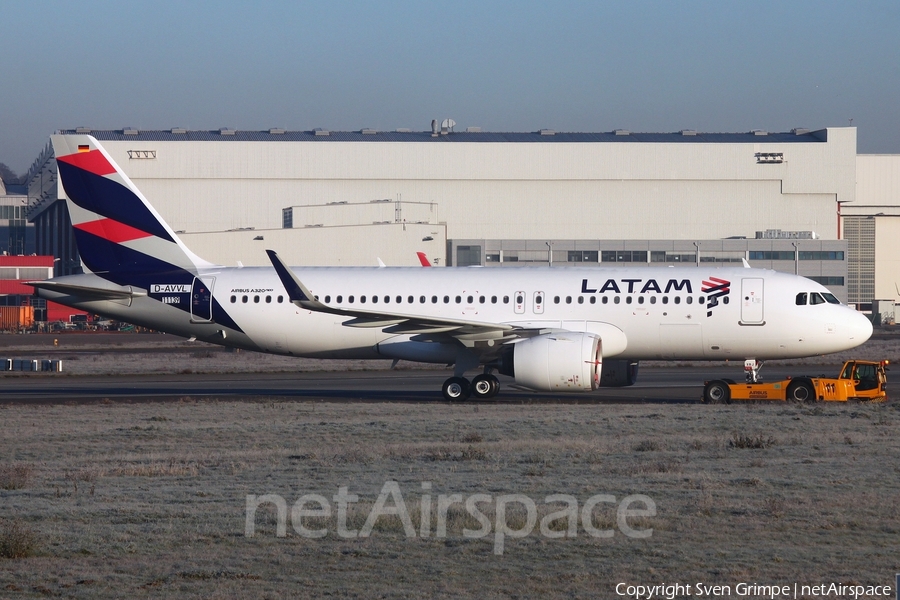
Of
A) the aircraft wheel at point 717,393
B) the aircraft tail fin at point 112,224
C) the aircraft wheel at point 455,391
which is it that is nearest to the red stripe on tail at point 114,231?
the aircraft tail fin at point 112,224

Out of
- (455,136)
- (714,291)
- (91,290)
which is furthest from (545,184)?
(91,290)

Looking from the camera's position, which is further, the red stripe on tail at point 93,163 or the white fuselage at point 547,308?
the red stripe on tail at point 93,163

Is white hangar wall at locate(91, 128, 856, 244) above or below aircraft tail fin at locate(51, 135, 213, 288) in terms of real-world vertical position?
above

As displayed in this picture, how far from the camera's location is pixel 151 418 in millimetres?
25578

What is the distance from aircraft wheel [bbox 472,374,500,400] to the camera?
3039cm

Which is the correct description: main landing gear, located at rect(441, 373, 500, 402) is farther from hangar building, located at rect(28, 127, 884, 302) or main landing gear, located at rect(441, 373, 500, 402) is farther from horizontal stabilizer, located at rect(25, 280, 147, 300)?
hangar building, located at rect(28, 127, 884, 302)

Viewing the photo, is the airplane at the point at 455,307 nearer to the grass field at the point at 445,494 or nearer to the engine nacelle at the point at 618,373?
the engine nacelle at the point at 618,373

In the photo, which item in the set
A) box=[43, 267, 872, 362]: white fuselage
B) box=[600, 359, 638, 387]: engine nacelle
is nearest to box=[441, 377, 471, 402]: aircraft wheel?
box=[43, 267, 872, 362]: white fuselage

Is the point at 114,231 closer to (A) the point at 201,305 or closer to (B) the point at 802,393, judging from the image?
(A) the point at 201,305

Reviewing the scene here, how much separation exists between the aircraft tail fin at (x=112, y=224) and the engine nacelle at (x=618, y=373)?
1223cm

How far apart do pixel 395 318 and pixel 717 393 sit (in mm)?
8807

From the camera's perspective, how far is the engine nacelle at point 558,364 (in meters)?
27.8

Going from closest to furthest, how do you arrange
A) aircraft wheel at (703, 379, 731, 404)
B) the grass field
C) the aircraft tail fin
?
the grass field → aircraft wheel at (703, 379, 731, 404) → the aircraft tail fin

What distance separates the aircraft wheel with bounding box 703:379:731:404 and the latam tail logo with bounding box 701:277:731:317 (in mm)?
2150
